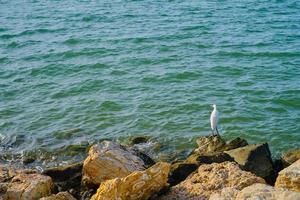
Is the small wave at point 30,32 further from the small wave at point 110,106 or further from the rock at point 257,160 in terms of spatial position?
the rock at point 257,160

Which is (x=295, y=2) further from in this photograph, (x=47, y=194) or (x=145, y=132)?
(x=47, y=194)

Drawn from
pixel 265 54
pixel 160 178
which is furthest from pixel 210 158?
pixel 265 54

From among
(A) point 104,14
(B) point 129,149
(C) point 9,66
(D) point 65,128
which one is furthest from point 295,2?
(B) point 129,149

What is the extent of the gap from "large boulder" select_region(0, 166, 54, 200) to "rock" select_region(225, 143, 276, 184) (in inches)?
163

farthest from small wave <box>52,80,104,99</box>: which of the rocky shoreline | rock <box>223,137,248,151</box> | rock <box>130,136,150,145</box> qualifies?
rock <box>223,137,248,151</box>

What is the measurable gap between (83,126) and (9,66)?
738 cm

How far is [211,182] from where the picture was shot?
29.9ft

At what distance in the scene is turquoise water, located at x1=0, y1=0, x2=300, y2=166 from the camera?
627 inches

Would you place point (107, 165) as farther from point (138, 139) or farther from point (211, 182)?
point (138, 139)

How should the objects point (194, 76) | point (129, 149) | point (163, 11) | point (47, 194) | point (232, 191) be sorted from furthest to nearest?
1. point (163, 11)
2. point (194, 76)
3. point (129, 149)
4. point (47, 194)
5. point (232, 191)

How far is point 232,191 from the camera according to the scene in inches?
288

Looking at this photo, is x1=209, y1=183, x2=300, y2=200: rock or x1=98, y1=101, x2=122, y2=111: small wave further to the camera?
x1=98, y1=101, x2=122, y2=111: small wave

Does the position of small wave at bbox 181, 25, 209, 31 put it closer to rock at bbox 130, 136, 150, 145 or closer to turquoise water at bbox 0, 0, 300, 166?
turquoise water at bbox 0, 0, 300, 166

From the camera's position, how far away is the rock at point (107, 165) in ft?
33.8
